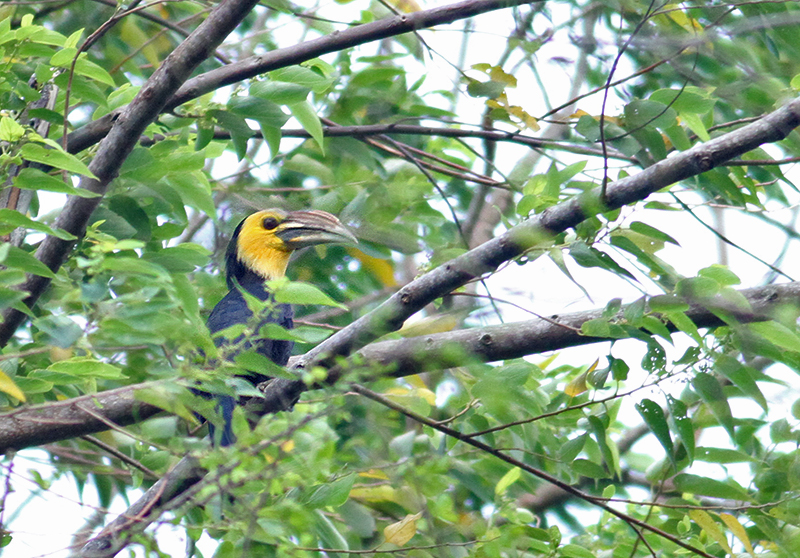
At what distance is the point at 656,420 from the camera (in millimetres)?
2617

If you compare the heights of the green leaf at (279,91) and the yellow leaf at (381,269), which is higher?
the green leaf at (279,91)

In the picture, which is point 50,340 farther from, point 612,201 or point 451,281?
point 612,201

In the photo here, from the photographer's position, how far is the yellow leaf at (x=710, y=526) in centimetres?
266

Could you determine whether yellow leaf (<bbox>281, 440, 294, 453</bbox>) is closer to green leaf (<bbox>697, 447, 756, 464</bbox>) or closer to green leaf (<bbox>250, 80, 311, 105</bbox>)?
green leaf (<bbox>250, 80, 311, 105</bbox>)

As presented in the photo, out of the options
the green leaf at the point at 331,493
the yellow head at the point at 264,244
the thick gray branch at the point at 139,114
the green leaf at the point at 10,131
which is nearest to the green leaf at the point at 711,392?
the green leaf at the point at 331,493

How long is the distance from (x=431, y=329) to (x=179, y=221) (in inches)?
42.0

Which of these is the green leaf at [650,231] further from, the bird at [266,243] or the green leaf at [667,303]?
the bird at [266,243]

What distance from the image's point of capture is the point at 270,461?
1.81 m

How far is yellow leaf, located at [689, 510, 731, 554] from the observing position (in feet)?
8.73

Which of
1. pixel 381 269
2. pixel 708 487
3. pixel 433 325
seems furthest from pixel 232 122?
pixel 708 487

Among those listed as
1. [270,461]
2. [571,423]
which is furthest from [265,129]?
[571,423]

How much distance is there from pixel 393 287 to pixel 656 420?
98 cm

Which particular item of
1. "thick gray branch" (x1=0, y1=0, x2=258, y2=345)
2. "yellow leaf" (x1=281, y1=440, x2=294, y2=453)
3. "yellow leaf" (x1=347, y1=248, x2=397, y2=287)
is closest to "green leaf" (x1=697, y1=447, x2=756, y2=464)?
"yellow leaf" (x1=347, y1=248, x2=397, y2=287)

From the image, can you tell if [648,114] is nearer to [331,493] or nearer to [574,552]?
[574,552]
